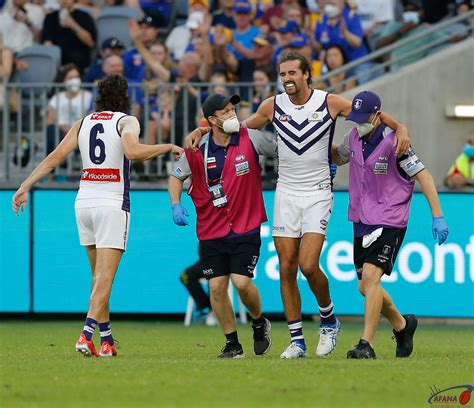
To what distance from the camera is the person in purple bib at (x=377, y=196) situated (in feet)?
37.4

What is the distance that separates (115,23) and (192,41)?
187cm

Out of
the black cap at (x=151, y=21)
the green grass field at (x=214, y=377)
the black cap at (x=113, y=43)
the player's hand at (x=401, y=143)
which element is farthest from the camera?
the black cap at (x=151, y=21)

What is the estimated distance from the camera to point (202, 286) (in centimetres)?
1755

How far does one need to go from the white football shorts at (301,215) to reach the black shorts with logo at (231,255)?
0.26 m

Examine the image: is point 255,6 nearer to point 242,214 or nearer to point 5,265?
point 5,265

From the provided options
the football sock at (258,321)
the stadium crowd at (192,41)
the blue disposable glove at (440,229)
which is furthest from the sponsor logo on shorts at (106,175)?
the stadium crowd at (192,41)

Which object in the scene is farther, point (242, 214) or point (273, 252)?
point (273, 252)

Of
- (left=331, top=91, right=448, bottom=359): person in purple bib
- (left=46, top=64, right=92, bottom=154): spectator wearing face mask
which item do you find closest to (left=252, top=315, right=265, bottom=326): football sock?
(left=331, top=91, right=448, bottom=359): person in purple bib

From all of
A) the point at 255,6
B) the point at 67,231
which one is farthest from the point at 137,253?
the point at 255,6

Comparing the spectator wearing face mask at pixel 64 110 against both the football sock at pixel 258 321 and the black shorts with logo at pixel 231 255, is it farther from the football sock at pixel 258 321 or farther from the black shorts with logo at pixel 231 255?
the football sock at pixel 258 321

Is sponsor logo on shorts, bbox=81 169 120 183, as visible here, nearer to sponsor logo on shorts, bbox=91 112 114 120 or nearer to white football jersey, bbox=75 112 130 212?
white football jersey, bbox=75 112 130 212

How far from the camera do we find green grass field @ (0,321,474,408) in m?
8.52

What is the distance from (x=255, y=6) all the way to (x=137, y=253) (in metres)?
5.90

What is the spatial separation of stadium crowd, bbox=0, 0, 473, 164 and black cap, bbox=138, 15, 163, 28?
0.06 feet
